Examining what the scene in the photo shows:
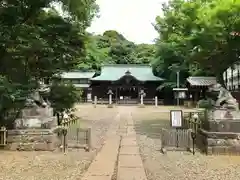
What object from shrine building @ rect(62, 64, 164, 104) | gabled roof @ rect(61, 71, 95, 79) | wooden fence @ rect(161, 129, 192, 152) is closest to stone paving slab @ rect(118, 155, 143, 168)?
wooden fence @ rect(161, 129, 192, 152)

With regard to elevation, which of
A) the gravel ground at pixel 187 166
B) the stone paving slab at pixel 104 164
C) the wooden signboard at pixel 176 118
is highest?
the wooden signboard at pixel 176 118

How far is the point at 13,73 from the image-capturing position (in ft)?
44.3

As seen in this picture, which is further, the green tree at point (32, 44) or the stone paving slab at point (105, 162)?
the green tree at point (32, 44)

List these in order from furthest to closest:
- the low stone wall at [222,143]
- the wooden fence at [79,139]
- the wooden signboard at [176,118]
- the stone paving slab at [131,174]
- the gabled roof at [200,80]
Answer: the gabled roof at [200,80] < the wooden signboard at [176,118] < the wooden fence at [79,139] < the low stone wall at [222,143] < the stone paving slab at [131,174]

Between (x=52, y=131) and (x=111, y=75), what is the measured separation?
155ft

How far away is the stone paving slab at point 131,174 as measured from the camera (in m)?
7.78

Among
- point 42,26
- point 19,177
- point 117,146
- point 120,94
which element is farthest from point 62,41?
point 120,94

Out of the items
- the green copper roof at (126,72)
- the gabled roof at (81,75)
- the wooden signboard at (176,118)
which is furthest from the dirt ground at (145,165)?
the gabled roof at (81,75)

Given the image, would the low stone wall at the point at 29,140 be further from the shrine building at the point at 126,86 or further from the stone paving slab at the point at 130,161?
the shrine building at the point at 126,86

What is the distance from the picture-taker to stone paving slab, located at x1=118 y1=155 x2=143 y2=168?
914 cm

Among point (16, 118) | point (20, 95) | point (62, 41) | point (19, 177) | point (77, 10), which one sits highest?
point (77, 10)

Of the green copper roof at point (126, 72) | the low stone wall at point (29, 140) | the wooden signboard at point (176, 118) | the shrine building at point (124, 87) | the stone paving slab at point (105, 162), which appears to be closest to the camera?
the stone paving slab at point (105, 162)

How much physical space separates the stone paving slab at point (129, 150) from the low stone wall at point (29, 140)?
7.58 ft

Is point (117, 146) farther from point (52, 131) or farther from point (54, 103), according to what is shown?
point (54, 103)
